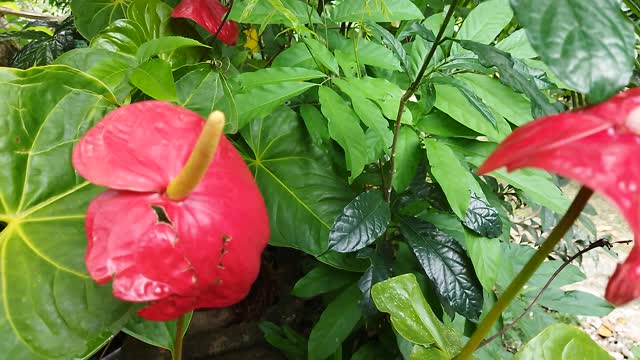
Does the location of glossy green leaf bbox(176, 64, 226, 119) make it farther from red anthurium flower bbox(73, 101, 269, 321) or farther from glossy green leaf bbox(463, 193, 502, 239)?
glossy green leaf bbox(463, 193, 502, 239)

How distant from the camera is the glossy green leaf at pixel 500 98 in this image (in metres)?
0.80

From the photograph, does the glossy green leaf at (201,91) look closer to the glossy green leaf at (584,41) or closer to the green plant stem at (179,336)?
the green plant stem at (179,336)

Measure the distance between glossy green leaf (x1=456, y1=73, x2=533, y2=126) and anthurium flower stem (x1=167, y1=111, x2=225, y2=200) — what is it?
54cm

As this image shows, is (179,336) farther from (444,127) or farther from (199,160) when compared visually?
(444,127)

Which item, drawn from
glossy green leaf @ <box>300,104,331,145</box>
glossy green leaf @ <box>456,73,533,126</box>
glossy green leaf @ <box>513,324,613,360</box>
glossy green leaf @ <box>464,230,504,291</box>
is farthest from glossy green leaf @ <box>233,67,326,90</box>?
glossy green leaf @ <box>513,324,613,360</box>

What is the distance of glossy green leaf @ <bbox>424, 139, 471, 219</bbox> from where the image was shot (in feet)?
2.25

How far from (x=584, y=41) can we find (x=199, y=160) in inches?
10.8

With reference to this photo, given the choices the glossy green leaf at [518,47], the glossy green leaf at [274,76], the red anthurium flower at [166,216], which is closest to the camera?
the red anthurium flower at [166,216]

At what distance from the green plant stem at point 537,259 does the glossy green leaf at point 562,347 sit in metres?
0.11

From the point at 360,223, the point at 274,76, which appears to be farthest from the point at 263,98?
the point at 360,223

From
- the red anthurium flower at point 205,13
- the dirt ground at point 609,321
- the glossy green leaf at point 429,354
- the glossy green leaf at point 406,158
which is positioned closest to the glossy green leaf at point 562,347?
the glossy green leaf at point 429,354

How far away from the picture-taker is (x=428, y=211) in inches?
36.7

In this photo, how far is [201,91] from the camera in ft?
2.36

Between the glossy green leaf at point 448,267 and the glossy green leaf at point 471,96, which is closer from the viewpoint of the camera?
the glossy green leaf at point 471,96
